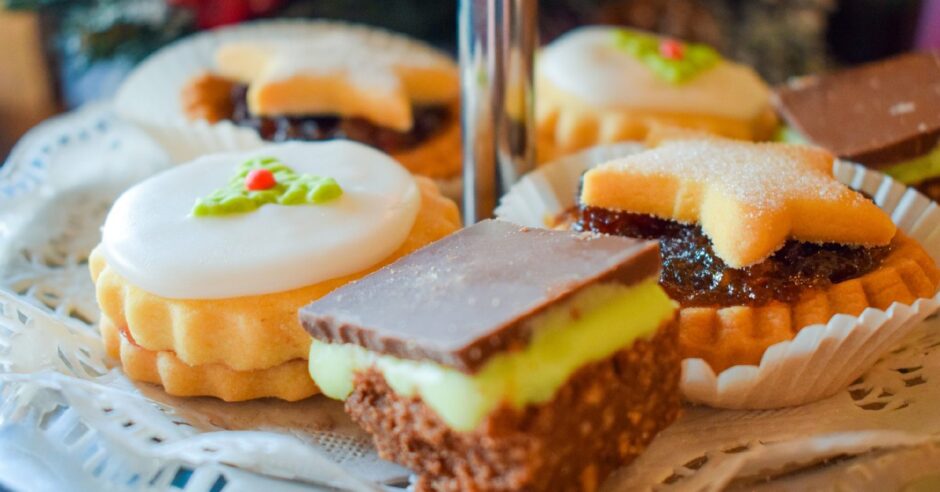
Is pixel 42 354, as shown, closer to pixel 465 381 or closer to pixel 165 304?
pixel 165 304

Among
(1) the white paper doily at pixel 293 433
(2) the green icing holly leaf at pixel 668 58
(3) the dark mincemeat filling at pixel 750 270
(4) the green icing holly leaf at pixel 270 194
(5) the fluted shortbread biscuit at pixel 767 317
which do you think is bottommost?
A: (1) the white paper doily at pixel 293 433

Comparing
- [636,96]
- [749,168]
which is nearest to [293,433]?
[749,168]

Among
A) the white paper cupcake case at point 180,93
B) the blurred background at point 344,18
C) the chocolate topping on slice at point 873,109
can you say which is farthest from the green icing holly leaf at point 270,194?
the blurred background at point 344,18

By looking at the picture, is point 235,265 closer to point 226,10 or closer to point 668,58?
point 668,58

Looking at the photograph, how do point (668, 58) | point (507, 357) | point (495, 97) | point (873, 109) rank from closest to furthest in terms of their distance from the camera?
point (507, 357), point (495, 97), point (873, 109), point (668, 58)

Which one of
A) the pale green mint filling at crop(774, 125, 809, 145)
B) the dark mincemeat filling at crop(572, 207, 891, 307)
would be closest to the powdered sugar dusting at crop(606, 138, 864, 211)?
the dark mincemeat filling at crop(572, 207, 891, 307)

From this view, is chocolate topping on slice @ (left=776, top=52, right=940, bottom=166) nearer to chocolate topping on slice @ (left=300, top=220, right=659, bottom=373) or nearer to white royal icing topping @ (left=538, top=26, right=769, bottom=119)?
white royal icing topping @ (left=538, top=26, right=769, bottom=119)

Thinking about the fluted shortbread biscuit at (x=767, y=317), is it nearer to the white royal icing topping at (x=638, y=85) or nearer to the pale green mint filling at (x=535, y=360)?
the pale green mint filling at (x=535, y=360)
